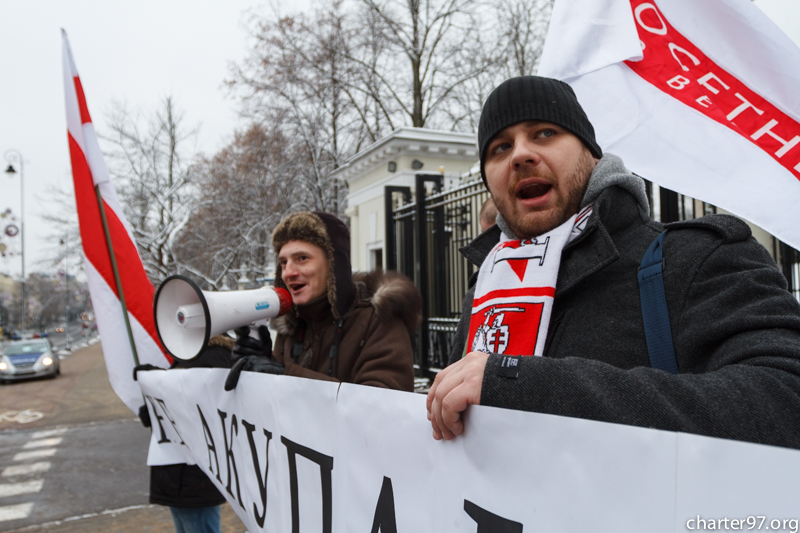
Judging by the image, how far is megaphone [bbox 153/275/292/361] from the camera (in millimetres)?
1923

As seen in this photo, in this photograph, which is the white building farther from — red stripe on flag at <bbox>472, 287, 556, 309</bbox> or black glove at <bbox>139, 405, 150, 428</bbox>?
red stripe on flag at <bbox>472, 287, 556, 309</bbox>

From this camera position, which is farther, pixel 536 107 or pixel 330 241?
pixel 330 241

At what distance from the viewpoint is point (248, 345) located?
2.05 m

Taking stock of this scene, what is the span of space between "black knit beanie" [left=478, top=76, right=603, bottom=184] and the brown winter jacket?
1108 mm

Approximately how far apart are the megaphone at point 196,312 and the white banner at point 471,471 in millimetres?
190

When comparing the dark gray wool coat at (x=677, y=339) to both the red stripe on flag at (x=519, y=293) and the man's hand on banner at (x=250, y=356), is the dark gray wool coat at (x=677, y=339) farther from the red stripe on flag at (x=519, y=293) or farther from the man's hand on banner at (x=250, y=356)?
the man's hand on banner at (x=250, y=356)

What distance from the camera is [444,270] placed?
662 cm

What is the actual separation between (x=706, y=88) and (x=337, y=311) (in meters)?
1.82

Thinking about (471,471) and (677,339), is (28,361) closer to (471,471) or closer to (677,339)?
(471,471)

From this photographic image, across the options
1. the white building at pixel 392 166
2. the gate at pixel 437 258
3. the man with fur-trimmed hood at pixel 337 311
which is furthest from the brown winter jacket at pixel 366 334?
the white building at pixel 392 166

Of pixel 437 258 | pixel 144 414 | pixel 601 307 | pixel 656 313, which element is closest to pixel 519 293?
pixel 601 307

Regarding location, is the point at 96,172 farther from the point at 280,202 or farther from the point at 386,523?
the point at 280,202

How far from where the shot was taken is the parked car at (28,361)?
16875mm

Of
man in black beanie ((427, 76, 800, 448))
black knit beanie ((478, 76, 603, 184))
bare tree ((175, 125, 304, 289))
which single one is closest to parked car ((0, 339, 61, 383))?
bare tree ((175, 125, 304, 289))
